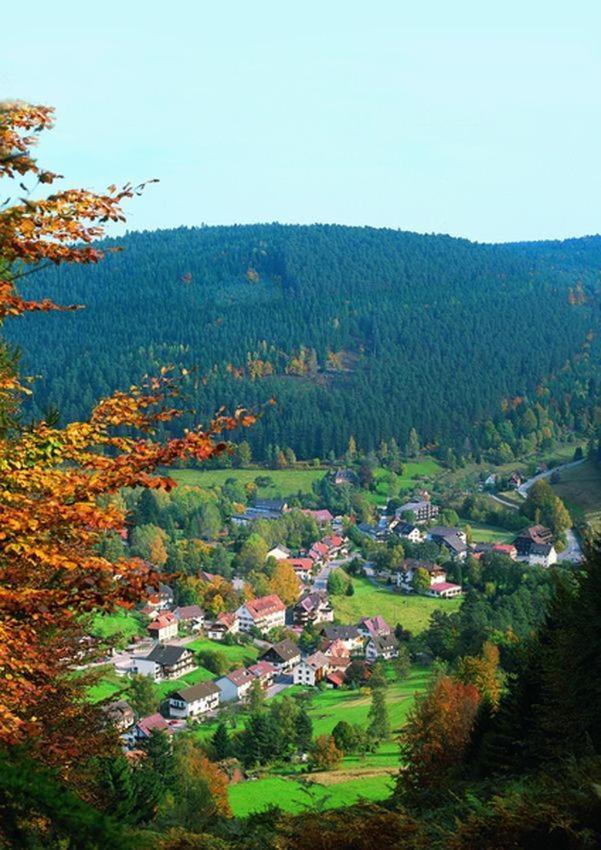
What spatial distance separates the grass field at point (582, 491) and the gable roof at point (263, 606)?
1310 inches

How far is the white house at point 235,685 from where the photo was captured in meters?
51.2

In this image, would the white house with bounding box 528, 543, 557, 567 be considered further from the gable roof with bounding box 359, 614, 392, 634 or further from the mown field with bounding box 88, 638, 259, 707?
the mown field with bounding box 88, 638, 259, 707

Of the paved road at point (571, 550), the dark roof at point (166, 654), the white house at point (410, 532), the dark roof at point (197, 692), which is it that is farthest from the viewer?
the white house at point (410, 532)

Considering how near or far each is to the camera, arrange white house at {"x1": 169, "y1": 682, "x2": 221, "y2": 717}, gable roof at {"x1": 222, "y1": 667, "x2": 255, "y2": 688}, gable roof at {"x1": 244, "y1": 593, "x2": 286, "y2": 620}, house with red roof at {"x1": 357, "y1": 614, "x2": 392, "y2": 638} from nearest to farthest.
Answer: white house at {"x1": 169, "y1": 682, "x2": 221, "y2": 717} < gable roof at {"x1": 222, "y1": 667, "x2": 255, "y2": 688} < house with red roof at {"x1": 357, "y1": 614, "x2": 392, "y2": 638} < gable roof at {"x1": 244, "y1": 593, "x2": 286, "y2": 620}

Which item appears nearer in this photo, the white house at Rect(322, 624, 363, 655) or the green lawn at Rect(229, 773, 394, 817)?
the green lawn at Rect(229, 773, 394, 817)

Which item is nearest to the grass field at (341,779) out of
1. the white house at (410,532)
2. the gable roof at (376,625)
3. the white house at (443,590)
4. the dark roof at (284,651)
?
the dark roof at (284,651)

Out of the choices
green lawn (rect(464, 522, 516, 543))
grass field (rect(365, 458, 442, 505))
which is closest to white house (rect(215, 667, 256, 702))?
green lawn (rect(464, 522, 516, 543))

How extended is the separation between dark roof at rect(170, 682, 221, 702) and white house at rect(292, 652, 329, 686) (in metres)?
6.82

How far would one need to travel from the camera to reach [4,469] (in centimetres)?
662

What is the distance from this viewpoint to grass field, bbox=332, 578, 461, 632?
64625 millimetres

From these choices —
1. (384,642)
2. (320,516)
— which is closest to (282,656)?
(384,642)

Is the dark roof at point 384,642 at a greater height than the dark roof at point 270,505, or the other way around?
the dark roof at point 270,505

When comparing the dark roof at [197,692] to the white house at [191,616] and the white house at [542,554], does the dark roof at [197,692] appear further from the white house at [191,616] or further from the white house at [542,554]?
the white house at [542,554]

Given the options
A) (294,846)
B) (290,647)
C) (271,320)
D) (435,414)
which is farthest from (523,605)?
(271,320)
